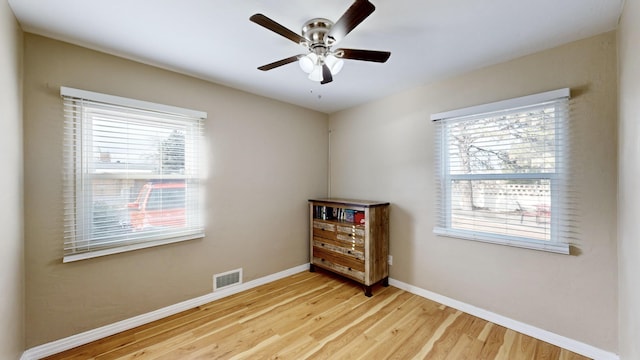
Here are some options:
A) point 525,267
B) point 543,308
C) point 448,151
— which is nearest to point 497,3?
point 448,151

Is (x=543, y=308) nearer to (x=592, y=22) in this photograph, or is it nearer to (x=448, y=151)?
(x=448, y=151)

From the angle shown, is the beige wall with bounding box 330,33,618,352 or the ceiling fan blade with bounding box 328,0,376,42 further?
the beige wall with bounding box 330,33,618,352

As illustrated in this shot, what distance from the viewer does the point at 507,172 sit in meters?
2.24

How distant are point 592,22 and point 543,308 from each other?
2128 millimetres

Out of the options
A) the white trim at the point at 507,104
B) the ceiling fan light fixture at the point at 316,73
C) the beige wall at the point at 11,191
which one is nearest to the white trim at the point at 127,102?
the beige wall at the point at 11,191

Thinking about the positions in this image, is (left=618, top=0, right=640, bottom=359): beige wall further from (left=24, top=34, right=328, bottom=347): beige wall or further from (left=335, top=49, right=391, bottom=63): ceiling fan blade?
(left=24, top=34, right=328, bottom=347): beige wall

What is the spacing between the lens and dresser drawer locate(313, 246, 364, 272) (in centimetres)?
291

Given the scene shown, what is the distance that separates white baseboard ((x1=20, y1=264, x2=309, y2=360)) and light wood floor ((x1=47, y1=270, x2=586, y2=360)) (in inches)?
2.1

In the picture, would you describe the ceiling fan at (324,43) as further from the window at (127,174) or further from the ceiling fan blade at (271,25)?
the window at (127,174)

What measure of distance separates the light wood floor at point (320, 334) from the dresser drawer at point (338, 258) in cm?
34

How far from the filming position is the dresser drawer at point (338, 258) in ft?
9.55

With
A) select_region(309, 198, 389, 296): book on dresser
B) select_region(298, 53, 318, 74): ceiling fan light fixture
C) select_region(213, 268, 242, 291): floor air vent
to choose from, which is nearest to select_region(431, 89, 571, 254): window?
select_region(309, 198, 389, 296): book on dresser

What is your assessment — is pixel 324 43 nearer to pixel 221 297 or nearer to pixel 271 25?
pixel 271 25

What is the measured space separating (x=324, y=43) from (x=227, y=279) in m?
2.54
